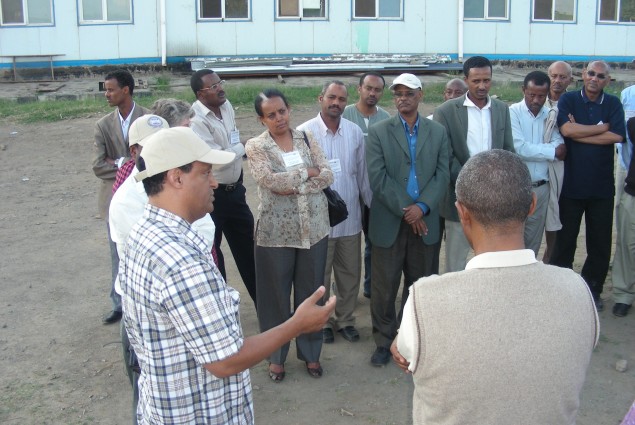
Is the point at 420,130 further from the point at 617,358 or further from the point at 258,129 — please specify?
the point at 258,129

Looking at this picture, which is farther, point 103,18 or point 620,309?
point 103,18

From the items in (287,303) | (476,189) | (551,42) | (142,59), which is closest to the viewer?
(476,189)

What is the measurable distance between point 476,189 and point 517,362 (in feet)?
1.76

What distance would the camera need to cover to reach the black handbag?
5004 mm

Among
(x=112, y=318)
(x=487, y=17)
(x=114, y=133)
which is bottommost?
(x=112, y=318)

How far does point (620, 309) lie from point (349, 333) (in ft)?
7.62

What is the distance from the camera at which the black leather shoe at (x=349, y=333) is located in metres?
5.57

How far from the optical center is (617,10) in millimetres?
21641

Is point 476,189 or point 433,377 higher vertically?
point 476,189

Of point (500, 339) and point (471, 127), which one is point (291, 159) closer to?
point (471, 127)

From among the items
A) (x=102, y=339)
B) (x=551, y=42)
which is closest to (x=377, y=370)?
(x=102, y=339)

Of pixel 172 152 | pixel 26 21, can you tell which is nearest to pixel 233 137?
pixel 172 152

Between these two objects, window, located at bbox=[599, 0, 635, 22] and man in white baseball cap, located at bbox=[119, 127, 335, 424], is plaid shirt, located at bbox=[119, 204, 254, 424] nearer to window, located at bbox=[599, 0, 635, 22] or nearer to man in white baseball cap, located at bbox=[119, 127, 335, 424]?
man in white baseball cap, located at bbox=[119, 127, 335, 424]

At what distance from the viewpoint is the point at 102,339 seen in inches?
222
